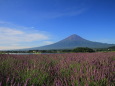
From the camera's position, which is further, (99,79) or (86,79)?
(86,79)

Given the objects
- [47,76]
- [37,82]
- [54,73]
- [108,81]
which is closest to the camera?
[108,81]

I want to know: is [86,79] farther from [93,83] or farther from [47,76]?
[47,76]

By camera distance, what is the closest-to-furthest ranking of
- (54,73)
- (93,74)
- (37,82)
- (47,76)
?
(93,74) < (37,82) < (47,76) < (54,73)

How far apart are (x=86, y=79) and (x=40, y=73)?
2.81 feet

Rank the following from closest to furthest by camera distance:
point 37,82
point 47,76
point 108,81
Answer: point 108,81, point 37,82, point 47,76

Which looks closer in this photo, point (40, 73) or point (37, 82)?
point (37, 82)

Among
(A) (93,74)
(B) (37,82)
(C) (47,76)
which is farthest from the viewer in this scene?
(C) (47,76)

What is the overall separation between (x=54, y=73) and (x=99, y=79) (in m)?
1.10

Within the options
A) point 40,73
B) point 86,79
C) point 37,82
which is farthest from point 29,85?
point 86,79

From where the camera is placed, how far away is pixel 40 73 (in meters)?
2.84

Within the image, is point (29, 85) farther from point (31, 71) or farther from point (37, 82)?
point (31, 71)

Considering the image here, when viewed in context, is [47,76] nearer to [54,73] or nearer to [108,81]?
[54,73]

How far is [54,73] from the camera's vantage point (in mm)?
3131

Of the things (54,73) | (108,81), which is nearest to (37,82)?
(54,73)
